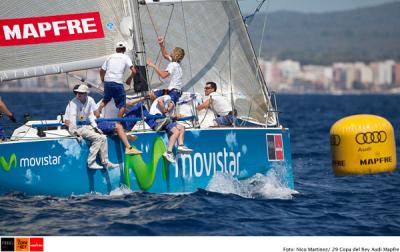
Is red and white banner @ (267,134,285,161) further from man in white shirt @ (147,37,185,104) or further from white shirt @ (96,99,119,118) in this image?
white shirt @ (96,99,119,118)

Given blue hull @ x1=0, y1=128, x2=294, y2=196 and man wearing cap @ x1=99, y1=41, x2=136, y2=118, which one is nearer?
blue hull @ x1=0, y1=128, x2=294, y2=196

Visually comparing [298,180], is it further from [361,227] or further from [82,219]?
[82,219]

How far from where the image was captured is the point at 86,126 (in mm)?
11336

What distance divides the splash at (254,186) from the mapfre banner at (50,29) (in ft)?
7.92

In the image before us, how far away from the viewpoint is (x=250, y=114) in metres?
13.8

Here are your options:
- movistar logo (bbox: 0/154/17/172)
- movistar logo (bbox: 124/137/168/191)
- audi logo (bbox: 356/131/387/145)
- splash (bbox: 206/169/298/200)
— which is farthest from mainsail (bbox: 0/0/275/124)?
audi logo (bbox: 356/131/387/145)

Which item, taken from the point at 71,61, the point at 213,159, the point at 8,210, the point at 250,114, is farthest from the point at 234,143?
the point at 8,210

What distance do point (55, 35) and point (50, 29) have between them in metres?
0.10

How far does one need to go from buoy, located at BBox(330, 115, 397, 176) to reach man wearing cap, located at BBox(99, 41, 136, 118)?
2.77 meters

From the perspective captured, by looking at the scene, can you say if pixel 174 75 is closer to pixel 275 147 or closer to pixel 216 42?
pixel 275 147

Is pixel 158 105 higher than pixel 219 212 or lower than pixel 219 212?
higher

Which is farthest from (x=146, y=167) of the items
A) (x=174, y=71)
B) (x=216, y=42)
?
(x=216, y=42)

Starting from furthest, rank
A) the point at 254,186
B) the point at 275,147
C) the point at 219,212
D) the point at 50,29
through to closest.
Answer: the point at 275,147, the point at 254,186, the point at 50,29, the point at 219,212

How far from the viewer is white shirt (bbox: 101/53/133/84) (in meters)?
11.6
